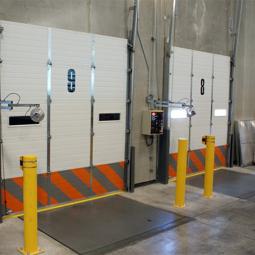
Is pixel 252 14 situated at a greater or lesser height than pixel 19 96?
greater

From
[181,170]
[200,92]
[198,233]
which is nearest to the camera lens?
[198,233]

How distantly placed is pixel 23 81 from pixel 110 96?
150cm

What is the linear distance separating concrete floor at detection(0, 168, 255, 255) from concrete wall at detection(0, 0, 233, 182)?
135 cm

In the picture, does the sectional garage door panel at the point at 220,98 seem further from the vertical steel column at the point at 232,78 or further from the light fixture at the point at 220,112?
the vertical steel column at the point at 232,78

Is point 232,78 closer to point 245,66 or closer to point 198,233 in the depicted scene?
Result: point 245,66

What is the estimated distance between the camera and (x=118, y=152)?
6.15 meters

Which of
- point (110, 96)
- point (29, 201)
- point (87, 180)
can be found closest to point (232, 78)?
point (110, 96)

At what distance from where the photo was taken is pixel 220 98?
821cm

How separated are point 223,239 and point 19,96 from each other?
3.09m

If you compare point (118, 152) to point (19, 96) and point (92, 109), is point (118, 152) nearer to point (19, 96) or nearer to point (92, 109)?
point (92, 109)

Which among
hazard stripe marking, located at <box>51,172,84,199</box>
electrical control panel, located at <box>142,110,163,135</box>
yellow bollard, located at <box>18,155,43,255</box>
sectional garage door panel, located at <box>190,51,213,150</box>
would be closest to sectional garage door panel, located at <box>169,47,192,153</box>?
sectional garage door panel, located at <box>190,51,213,150</box>

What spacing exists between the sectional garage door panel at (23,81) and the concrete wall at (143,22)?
21cm

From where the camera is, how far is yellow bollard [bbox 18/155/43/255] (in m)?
3.84

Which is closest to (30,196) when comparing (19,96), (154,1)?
(19,96)
